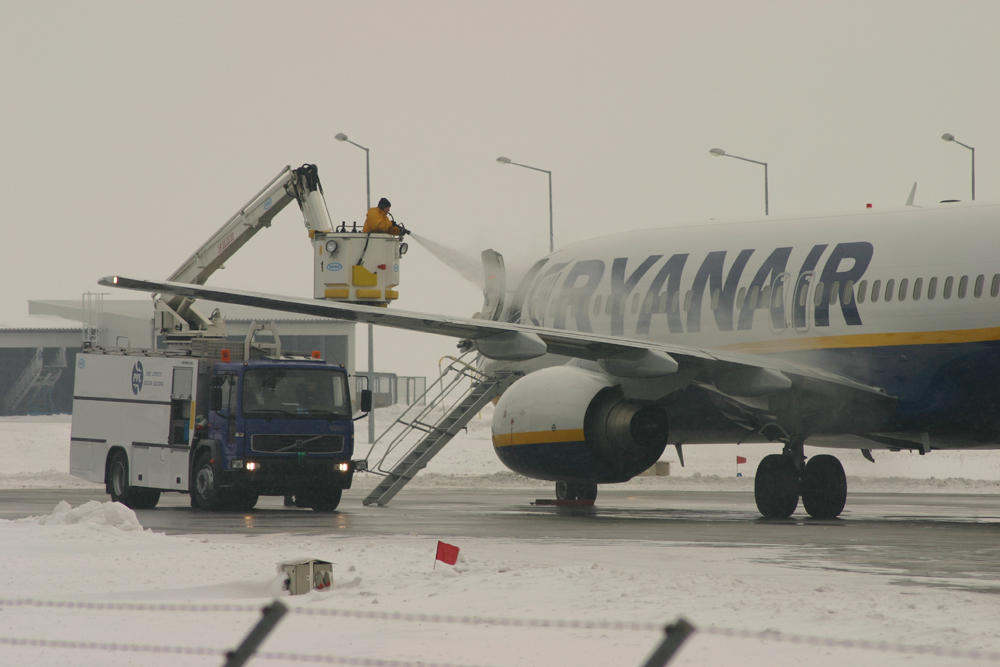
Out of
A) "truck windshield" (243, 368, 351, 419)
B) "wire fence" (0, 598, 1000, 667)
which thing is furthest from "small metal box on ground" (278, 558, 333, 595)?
"truck windshield" (243, 368, 351, 419)

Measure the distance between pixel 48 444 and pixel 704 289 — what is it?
37.9 meters

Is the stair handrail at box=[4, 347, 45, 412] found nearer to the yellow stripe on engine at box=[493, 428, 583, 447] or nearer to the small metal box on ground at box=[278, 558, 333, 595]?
the yellow stripe on engine at box=[493, 428, 583, 447]

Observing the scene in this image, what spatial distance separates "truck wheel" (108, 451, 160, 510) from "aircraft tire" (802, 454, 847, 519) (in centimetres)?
1258

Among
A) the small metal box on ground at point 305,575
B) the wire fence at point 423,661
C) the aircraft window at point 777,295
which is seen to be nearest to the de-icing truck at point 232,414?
the aircraft window at point 777,295

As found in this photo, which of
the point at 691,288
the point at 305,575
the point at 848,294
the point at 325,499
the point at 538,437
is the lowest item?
the point at 305,575

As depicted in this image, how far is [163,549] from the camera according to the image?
17953mm

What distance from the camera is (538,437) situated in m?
26.1

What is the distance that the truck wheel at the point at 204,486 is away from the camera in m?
27.8

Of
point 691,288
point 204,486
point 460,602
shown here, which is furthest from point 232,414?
point 460,602

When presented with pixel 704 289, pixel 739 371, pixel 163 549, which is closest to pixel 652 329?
pixel 704 289

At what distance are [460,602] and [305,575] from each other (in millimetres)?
1552

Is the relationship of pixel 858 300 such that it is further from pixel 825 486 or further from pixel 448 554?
pixel 448 554

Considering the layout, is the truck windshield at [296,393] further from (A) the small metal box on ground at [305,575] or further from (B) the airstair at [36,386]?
(B) the airstair at [36,386]

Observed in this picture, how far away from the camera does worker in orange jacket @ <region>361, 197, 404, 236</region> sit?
3312 centimetres
